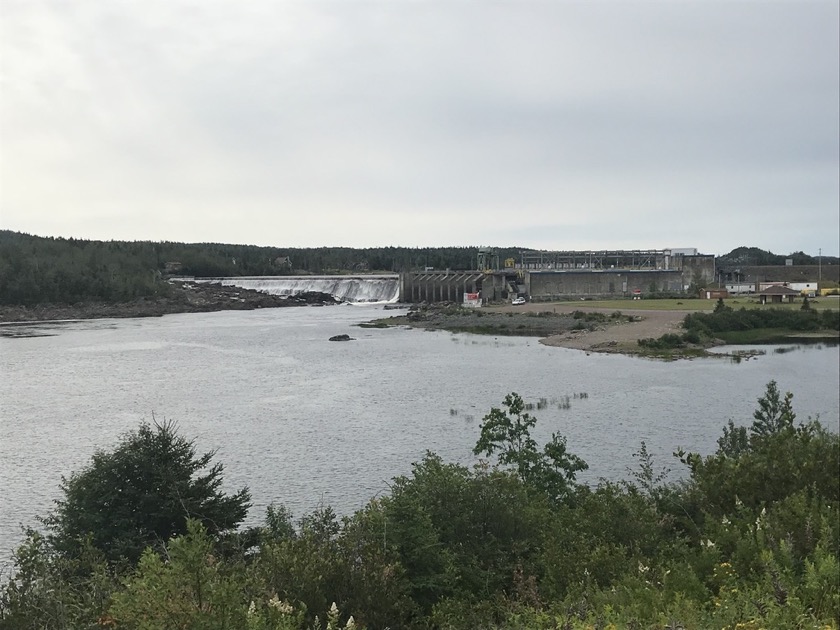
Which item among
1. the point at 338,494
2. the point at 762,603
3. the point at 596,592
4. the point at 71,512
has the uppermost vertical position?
the point at 762,603

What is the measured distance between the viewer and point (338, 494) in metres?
17.5

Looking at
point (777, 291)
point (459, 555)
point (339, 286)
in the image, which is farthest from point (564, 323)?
point (459, 555)

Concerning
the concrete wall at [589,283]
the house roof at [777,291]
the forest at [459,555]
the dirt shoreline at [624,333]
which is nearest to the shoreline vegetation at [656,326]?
the dirt shoreline at [624,333]

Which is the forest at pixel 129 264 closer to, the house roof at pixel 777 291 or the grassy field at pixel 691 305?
the grassy field at pixel 691 305

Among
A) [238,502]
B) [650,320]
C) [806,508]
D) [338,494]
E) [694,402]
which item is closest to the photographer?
[806,508]

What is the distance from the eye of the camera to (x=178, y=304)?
84.8 metres

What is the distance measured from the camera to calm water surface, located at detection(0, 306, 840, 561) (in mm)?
19719

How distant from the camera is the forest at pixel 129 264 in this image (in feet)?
143

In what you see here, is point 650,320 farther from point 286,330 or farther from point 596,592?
point 596,592

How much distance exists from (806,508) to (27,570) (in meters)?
9.14

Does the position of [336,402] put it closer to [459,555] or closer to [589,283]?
[459,555]

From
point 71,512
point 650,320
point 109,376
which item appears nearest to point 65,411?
point 109,376

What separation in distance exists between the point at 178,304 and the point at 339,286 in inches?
1109

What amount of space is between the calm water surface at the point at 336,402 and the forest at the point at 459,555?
367cm
